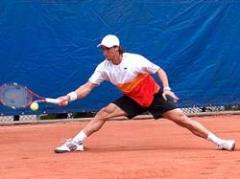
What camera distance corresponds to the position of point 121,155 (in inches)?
242

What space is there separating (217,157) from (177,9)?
4170mm

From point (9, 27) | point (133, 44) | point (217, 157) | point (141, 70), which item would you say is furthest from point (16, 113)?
point (217, 157)

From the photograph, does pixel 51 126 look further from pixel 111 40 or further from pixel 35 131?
pixel 111 40

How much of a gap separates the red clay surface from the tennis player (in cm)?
17

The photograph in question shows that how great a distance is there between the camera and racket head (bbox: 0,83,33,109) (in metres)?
6.28

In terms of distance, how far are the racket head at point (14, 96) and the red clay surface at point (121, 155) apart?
533mm

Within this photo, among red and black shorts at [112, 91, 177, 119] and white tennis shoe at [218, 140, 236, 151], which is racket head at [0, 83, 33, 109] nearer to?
red and black shorts at [112, 91, 177, 119]

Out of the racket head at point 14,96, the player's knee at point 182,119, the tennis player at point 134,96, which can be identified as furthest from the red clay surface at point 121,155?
the racket head at point 14,96

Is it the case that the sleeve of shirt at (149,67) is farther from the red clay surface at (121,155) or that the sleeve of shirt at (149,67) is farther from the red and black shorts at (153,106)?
the red clay surface at (121,155)

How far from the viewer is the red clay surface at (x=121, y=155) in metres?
5.20

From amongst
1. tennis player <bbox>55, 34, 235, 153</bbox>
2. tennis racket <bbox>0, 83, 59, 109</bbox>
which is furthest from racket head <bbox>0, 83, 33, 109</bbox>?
tennis player <bbox>55, 34, 235, 153</bbox>

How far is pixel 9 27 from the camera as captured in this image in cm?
881

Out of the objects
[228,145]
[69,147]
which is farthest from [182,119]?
[69,147]

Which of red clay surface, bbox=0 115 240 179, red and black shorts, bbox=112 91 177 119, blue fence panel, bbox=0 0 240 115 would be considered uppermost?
blue fence panel, bbox=0 0 240 115
